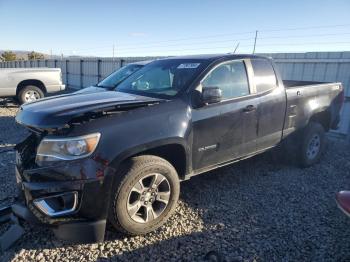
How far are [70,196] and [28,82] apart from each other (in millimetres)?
9323

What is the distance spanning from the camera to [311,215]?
3756mm

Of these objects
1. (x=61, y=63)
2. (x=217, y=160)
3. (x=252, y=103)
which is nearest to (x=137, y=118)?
(x=217, y=160)

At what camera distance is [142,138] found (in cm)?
303

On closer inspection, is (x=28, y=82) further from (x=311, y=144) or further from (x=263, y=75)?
(x=311, y=144)

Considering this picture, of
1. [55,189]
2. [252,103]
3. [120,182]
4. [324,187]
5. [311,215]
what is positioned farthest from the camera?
[324,187]

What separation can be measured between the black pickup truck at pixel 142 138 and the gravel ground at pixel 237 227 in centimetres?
25

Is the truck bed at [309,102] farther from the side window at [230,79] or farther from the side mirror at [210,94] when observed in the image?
the side mirror at [210,94]

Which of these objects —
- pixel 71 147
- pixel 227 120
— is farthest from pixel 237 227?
pixel 71 147

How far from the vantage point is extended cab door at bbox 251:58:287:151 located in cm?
433

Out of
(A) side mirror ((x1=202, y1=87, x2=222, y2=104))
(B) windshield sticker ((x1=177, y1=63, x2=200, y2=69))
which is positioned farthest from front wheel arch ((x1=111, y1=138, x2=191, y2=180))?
(B) windshield sticker ((x1=177, y1=63, x2=200, y2=69))

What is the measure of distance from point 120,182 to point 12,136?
541cm

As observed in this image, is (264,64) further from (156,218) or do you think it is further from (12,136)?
(12,136)

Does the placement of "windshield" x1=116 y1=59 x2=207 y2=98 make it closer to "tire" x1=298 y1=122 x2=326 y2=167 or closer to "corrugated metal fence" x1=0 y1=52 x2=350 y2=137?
"tire" x1=298 y1=122 x2=326 y2=167

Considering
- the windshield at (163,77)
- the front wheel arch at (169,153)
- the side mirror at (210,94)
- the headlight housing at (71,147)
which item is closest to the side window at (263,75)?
the windshield at (163,77)
